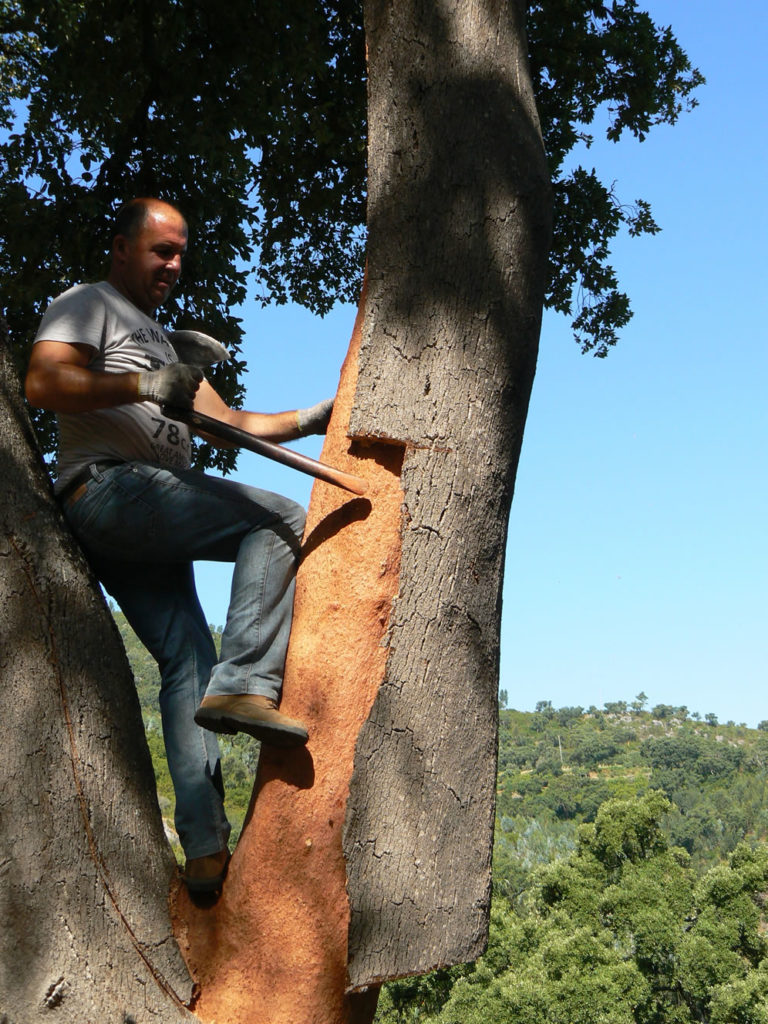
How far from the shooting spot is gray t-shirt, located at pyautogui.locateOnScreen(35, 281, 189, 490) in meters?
2.66

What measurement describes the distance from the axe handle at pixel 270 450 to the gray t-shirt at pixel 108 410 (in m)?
0.11

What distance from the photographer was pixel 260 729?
2271 millimetres

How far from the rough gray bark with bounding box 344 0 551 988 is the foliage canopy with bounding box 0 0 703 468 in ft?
12.4

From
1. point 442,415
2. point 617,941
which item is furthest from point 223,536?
point 617,941

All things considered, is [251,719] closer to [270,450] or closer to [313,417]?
[270,450]

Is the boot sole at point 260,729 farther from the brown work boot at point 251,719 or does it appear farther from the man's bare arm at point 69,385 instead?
the man's bare arm at point 69,385

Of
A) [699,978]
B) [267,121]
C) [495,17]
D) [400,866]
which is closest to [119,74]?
[267,121]

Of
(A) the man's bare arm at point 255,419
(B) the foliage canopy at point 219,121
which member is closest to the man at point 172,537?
(A) the man's bare arm at point 255,419

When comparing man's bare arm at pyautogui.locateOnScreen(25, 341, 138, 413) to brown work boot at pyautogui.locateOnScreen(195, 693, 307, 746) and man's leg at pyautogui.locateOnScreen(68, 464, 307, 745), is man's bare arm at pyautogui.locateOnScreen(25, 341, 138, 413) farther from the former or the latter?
brown work boot at pyautogui.locateOnScreen(195, 693, 307, 746)

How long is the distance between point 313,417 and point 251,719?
49.5 inches

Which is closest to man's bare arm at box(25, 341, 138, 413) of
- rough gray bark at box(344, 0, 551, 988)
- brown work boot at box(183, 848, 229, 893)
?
rough gray bark at box(344, 0, 551, 988)

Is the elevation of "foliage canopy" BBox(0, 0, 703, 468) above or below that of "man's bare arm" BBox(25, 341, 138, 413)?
above

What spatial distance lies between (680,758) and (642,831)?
3982 inches

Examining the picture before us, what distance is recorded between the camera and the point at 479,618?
245 cm
